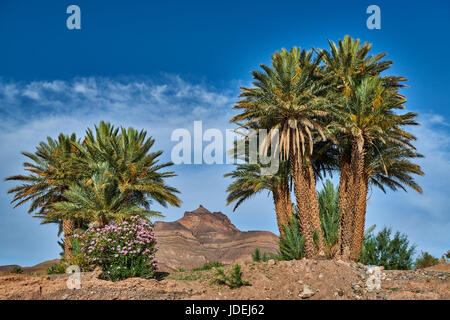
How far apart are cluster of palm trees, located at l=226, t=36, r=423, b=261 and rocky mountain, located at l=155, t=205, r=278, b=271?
858 inches

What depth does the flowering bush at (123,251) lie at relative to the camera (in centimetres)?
1396

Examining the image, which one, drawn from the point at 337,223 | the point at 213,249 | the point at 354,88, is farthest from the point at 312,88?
the point at 213,249

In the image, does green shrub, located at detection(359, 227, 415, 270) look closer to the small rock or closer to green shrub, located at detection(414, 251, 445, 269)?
green shrub, located at detection(414, 251, 445, 269)

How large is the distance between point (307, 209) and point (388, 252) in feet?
15.7

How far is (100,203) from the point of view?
20.5m

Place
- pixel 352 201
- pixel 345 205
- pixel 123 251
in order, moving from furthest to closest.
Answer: pixel 345 205 < pixel 352 201 < pixel 123 251

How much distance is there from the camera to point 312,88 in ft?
59.4

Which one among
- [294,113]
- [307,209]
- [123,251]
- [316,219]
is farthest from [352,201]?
[123,251]

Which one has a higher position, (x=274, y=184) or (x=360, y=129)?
(x=360, y=129)

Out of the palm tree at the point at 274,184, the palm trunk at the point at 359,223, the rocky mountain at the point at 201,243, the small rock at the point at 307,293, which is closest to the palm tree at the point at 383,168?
the palm trunk at the point at 359,223

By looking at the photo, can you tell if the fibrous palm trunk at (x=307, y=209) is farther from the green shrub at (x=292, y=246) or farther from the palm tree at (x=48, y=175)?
the palm tree at (x=48, y=175)

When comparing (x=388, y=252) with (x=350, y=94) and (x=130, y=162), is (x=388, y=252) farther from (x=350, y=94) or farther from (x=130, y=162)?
(x=130, y=162)

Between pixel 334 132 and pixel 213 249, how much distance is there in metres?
31.6

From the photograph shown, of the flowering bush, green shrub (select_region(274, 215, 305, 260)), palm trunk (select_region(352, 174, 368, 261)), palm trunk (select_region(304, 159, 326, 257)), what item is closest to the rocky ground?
the flowering bush
